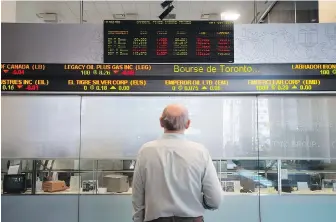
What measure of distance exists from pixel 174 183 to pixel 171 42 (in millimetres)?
1900

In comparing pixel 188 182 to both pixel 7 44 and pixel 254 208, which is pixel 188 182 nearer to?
pixel 254 208

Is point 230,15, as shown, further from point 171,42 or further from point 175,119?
point 175,119

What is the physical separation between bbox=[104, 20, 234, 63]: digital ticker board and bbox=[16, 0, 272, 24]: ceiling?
1044mm

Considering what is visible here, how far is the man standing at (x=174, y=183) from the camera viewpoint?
1.85 meters

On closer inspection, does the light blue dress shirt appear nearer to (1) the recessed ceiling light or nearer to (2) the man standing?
(2) the man standing

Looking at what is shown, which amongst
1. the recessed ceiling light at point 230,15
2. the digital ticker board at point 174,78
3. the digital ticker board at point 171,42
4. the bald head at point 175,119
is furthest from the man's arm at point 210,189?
the recessed ceiling light at point 230,15

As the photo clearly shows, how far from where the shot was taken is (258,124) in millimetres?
3604

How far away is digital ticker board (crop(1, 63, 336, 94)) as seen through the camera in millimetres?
3418

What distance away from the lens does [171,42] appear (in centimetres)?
340

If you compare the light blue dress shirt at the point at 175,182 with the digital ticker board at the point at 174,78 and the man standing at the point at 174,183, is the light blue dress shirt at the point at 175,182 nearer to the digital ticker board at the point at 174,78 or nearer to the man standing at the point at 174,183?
the man standing at the point at 174,183

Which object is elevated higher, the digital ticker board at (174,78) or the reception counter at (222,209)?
the digital ticker board at (174,78)

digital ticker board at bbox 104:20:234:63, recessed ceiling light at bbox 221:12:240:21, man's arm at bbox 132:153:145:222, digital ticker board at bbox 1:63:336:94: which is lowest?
man's arm at bbox 132:153:145:222

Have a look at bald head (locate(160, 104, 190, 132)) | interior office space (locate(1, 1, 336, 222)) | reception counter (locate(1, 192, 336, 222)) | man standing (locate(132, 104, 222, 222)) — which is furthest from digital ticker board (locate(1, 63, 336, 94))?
man standing (locate(132, 104, 222, 222))

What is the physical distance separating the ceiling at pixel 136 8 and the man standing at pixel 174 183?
2871 millimetres
